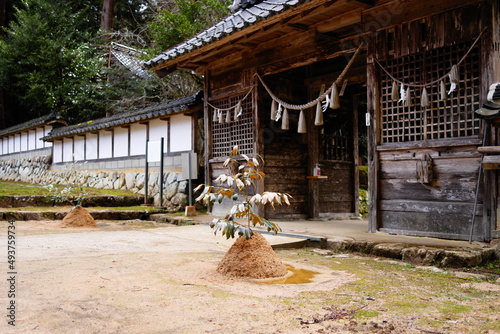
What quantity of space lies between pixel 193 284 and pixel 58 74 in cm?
2210

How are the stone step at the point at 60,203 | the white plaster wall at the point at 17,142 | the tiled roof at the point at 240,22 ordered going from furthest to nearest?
1. the white plaster wall at the point at 17,142
2. the stone step at the point at 60,203
3. the tiled roof at the point at 240,22

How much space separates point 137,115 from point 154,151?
1.76m

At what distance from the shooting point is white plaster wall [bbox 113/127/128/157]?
15.9 metres

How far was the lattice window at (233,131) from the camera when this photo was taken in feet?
33.8

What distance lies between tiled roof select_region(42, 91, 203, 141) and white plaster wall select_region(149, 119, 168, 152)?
1.61ft

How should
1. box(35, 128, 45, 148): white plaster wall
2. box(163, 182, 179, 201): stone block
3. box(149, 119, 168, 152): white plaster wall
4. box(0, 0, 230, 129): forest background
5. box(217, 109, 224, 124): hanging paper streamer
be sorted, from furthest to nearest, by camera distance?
1. box(35, 128, 45, 148): white plaster wall
2. box(0, 0, 230, 129): forest background
3. box(149, 119, 168, 152): white plaster wall
4. box(163, 182, 179, 201): stone block
5. box(217, 109, 224, 124): hanging paper streamer

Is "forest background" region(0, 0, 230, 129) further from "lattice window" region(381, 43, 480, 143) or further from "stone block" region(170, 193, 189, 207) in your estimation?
"lattice window" region(381, 43, 480, 143)

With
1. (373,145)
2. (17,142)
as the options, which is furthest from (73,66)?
(373,145)

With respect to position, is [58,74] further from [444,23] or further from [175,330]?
[175,330]

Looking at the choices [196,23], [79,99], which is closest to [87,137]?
[79,99]

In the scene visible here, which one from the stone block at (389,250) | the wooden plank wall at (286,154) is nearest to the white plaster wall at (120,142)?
the wooden plank wall at (286,154)

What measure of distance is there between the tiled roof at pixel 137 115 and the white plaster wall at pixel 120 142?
1.71 feet

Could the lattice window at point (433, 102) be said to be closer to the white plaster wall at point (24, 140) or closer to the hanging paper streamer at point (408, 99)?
the hanging paper streamer at point (408, 99)

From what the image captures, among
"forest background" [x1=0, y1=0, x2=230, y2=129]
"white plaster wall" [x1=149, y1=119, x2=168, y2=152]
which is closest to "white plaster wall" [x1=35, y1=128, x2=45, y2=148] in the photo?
"forest background" [x1=0, y1=0, x2=230, y2=129]
